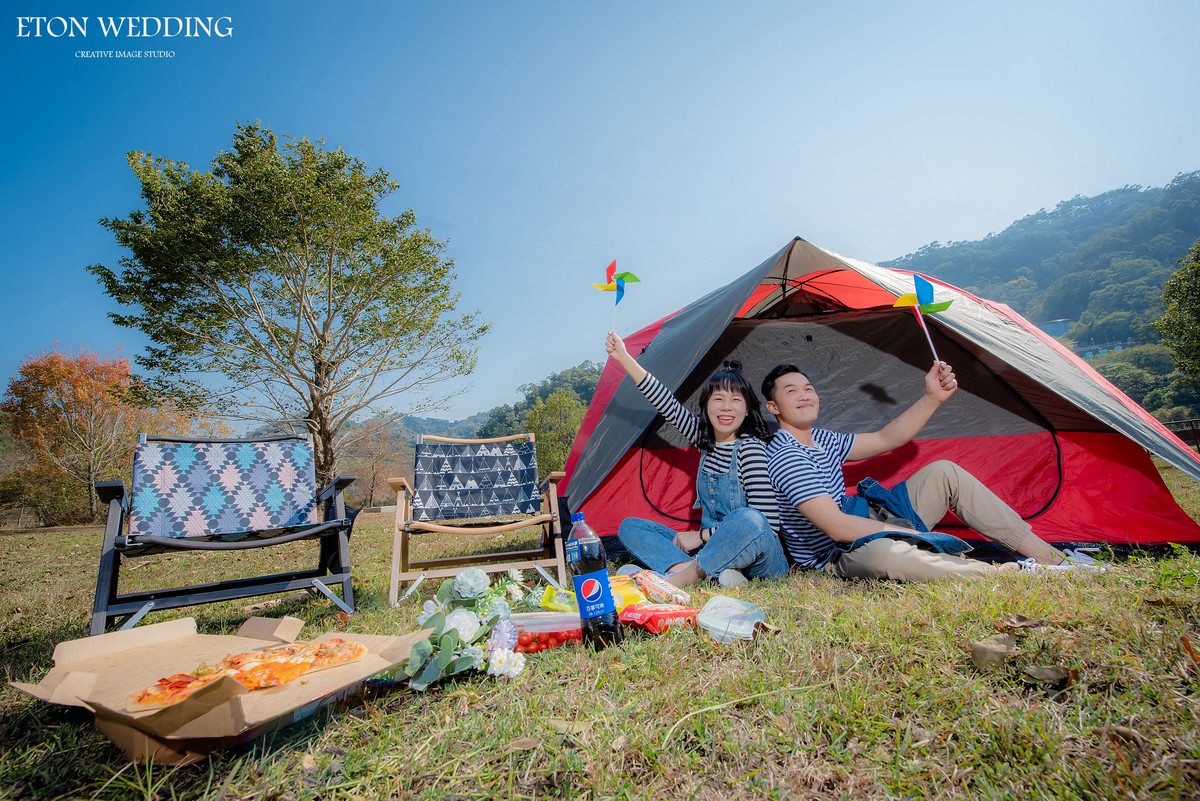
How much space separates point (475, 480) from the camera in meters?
3.62

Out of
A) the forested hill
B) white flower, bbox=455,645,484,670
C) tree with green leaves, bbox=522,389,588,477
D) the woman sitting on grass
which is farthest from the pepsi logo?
the forested hill

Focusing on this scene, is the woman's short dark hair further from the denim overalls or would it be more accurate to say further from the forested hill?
the forested hill

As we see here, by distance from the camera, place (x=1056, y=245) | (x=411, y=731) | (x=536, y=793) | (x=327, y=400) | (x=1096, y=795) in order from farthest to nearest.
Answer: (x=1056, y=245), (x=327, y=400), (x=411, y=731), (x=536, y=793), (x=1096, y=795)

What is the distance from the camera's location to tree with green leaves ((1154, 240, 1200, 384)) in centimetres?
1470

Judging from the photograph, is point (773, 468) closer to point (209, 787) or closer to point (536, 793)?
point (536, 793)

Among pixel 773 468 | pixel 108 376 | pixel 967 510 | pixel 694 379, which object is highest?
pixel 108 376

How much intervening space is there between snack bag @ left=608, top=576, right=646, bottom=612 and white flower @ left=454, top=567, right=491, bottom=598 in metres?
0.44

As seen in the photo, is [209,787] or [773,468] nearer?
[209,787]

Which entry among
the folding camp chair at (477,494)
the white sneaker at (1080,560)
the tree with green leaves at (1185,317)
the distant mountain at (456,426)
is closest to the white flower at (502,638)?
the folding camp chair at (477,494)

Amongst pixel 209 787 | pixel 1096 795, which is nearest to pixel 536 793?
pixel 209 787

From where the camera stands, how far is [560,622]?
184 centimetres

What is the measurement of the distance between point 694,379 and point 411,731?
312 cm

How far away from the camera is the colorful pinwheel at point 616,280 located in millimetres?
3060

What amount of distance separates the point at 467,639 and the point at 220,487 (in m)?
2.12
